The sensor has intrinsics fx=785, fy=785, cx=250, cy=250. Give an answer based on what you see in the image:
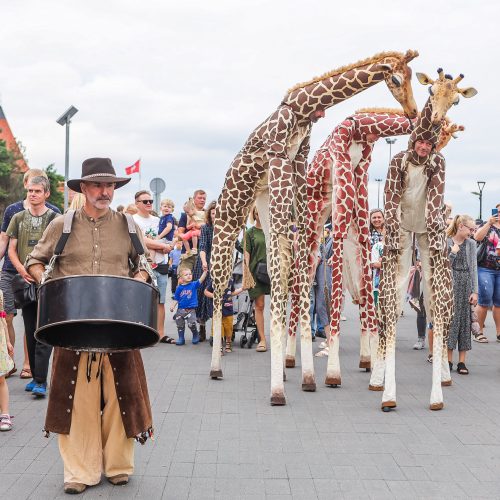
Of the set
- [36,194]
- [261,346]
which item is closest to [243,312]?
[261,346]

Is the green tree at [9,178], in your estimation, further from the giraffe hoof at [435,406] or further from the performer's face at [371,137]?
the giraffe hoof at [435,406]

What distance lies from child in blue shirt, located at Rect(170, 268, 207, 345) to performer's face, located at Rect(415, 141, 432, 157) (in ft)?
16.0

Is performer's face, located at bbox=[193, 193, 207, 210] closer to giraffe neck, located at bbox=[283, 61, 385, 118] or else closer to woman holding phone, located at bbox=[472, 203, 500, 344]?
woman holding phone, located at bbox=[472, 203, 500, 344]

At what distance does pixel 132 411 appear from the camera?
17.0 ft

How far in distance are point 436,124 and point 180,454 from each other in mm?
3704

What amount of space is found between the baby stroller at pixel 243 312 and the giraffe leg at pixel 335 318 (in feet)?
9.22

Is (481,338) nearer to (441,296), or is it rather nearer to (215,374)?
(441,296)

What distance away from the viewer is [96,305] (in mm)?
4633

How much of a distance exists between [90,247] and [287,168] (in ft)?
9.88

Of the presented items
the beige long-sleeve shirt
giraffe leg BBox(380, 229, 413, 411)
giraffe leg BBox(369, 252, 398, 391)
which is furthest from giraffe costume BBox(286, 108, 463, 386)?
the beige long-sleeve shirt

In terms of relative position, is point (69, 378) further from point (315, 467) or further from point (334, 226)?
point (334, 226)

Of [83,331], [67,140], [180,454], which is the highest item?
[67,140]

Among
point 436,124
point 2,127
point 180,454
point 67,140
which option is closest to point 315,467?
point 180,454

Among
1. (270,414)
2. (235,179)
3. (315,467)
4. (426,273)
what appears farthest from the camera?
(235,179)
